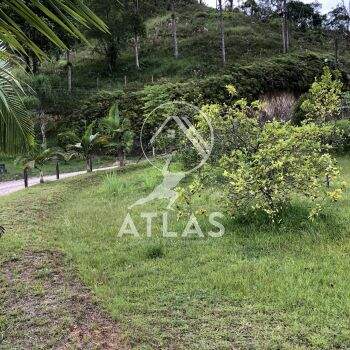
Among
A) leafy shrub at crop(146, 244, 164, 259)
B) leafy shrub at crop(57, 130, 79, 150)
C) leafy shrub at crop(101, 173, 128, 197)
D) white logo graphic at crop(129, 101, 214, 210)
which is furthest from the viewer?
leafy shrub at crop(57, 130, 79, 150)

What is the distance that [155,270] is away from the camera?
6.22 meters

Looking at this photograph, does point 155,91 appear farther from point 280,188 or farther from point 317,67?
point 280,188

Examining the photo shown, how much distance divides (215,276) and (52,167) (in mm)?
17797

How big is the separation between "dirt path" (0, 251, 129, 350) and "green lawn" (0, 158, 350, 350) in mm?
139

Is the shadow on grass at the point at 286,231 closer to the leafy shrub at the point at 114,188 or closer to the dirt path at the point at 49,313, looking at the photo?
the dirt path at the point at 49,313

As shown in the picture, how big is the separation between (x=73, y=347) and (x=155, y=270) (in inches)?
78.6

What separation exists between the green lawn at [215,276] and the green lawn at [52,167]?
1106 centimetres

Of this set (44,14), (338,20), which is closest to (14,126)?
(44,14)

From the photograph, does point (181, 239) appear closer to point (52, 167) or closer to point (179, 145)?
point (179, 145)

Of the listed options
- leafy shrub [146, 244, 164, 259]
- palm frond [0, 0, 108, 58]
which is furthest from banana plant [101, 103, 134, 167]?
palm frond [0, 0, 108, 58]

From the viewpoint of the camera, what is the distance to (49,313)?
5.11 metres

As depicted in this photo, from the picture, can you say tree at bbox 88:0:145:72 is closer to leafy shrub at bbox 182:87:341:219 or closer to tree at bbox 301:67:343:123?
tree at bbox 301:67:343:123

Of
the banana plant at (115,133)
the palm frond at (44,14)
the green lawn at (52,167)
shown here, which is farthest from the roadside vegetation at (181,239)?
the green lawn at (52,167)

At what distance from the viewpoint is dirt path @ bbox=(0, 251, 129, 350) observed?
14.8ft
